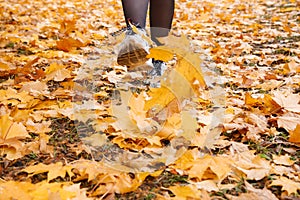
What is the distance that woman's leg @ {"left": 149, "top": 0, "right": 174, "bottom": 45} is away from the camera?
7.09 ft

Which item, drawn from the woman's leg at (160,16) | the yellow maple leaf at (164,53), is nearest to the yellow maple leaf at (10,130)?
the yellow maple leaf at (164,53)

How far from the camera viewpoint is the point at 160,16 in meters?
2.18

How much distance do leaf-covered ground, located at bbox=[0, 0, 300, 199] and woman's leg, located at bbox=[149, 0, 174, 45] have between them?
0.82 feet

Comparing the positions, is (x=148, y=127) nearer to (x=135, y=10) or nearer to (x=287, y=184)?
(x=287, y=184)

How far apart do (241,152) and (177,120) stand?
0.28 metres

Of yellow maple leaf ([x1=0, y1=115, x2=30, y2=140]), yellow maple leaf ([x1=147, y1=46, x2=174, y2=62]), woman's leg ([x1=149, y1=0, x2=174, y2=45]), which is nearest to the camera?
yellow maple leaf ([x1=0, y1=115, x2=30, y2=140])

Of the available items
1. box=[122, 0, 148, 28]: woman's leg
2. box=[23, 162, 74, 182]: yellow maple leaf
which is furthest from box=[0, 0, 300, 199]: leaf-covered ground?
box=[122, 0, 148, 28]: woman's leg

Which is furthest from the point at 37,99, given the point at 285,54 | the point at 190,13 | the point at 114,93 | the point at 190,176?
the point at 190,13

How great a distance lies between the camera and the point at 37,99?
1777 millimetres

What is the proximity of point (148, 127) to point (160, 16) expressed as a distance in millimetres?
914

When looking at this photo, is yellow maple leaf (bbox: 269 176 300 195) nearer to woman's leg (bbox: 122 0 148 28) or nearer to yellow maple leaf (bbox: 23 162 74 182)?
yellow maple leaf (bbox: 23 162 74 182)

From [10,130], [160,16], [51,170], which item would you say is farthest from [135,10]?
[51,170]

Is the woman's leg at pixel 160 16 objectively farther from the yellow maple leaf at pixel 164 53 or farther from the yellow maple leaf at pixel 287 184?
the yellow maple leaf at pixel 287 184

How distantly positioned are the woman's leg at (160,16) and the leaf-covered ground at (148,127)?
9.9 inches
